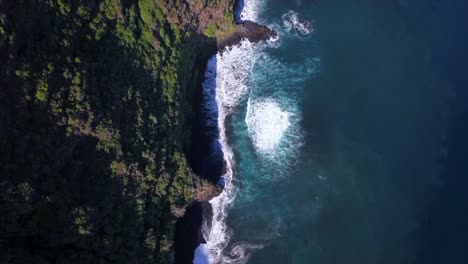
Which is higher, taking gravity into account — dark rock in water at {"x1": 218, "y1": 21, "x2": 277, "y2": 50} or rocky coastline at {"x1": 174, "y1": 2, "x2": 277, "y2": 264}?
dark rock in water at {"x1": 218, "y1": 21, "x2": 277, "y2": 50}

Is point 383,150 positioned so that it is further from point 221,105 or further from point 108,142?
point 108,142

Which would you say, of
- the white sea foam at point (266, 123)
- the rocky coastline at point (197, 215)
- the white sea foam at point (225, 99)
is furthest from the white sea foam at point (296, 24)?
the rocky coastline at point (197, 215)

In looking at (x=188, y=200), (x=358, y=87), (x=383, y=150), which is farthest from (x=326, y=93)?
(x=188, y=200)

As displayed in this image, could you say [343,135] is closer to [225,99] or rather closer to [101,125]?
[225,99]

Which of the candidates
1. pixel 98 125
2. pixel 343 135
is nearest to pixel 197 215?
pixel 98 125

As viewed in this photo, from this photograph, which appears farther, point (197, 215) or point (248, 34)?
point (248, 34)

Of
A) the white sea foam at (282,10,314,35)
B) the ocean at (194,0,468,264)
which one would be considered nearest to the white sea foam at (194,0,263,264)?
the ocean at (194,0,468,264)

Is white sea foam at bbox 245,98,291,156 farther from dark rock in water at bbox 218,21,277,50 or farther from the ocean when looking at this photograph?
dark rock in water at bbox 218,21,277,50
